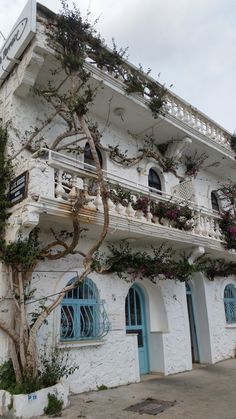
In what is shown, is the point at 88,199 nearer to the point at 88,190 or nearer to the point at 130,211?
the point at 88,190

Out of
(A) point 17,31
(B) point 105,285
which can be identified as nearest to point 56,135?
(A) point 17,31

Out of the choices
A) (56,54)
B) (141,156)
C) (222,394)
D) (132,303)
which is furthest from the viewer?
(141,156)

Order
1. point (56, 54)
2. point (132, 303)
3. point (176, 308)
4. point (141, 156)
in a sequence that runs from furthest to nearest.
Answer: point (141, 156) < point (176, 308) < point (132, 303) < point (56, 54)

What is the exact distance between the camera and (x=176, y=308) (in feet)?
31.3

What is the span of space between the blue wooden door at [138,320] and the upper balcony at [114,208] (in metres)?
1.56

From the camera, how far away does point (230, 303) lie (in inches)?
483

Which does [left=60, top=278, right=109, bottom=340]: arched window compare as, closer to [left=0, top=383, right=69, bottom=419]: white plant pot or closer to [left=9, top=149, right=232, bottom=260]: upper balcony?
[left=9, top=149, right=232, bottom=260]: upper balcony

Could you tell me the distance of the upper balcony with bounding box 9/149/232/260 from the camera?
20.1ft

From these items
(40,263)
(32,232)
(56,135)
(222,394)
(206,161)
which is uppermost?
(206,161)

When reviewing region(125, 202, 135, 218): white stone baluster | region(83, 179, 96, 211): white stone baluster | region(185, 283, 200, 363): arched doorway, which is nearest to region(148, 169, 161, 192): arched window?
region(125, 202, 135, 218): white stone baluster

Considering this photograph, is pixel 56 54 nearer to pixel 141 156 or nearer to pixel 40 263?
pixel 141 156

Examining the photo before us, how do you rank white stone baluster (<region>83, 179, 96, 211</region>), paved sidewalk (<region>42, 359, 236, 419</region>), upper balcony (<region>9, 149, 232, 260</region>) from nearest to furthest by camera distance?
paved sidewalk (<region>42, 359, 236, 419</region>)
upper balcony (<region>9, 149, 232, 260</region>)
white stone baluster (<region>83, 179, 96, 211</region>)

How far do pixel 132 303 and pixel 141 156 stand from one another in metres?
4.24

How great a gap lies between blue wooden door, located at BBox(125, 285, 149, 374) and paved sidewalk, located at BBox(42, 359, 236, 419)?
461mm
